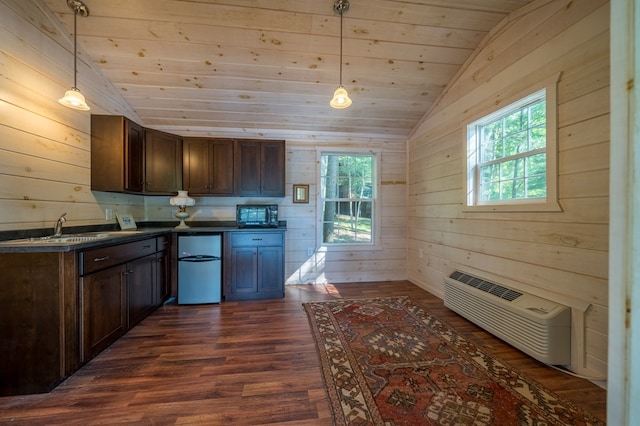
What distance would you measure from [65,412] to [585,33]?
4.01m

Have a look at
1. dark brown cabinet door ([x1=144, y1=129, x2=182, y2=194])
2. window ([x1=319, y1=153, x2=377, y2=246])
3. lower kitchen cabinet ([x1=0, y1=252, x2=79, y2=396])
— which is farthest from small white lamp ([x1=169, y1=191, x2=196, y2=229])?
window ([x1=319, y1=153, x2=377, y2=246])

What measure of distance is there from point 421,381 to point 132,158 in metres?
3.51

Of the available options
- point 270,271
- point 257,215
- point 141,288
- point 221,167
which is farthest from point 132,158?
point 270,271

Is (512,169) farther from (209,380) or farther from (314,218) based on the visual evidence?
(209,380)

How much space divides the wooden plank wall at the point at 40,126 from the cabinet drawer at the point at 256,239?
146 centimetres

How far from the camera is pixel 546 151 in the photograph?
197cm

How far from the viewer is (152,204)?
3695 millimetres

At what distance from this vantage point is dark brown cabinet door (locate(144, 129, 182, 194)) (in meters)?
3.14

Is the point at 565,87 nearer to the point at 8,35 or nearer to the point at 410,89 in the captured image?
the point at 410,89

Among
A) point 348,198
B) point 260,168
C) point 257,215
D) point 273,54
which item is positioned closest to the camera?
point 273,54

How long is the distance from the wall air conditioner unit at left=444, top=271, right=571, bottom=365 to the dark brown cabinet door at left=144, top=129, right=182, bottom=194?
3.67m

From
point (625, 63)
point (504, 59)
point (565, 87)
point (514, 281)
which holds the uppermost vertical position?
point (504, 59)

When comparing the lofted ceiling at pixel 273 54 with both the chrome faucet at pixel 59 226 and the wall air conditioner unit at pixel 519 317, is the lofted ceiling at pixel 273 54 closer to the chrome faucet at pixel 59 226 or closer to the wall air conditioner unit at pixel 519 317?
the chrome faucet at pixel 59 226

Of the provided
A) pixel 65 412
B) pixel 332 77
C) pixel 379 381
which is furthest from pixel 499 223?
pixel 65 412
